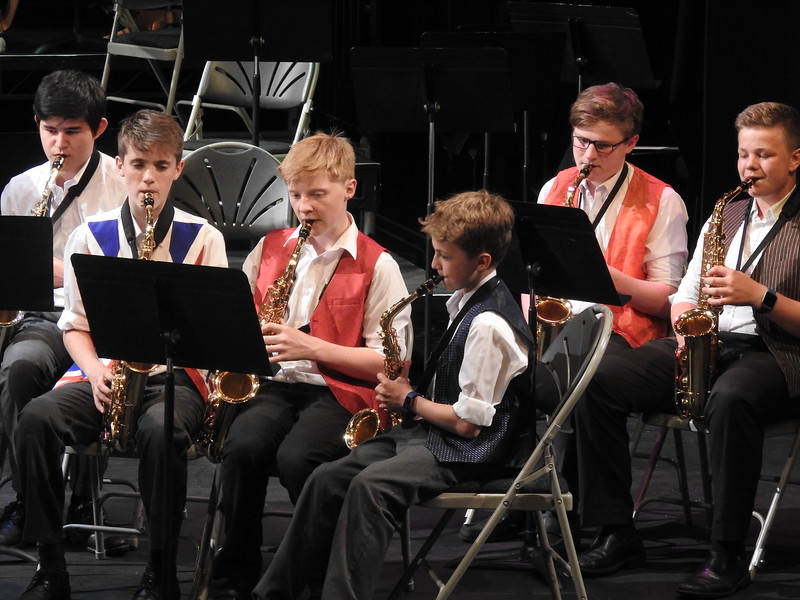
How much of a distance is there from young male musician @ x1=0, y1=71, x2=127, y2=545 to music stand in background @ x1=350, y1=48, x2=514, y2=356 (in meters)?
0.99

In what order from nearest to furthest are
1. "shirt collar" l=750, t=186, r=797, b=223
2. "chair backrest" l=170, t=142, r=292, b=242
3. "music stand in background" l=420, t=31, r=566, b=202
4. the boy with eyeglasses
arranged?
"shirt collar" l=750, t=186, r=797, b=223 < the boy with eyeglasses < "chair backrest" l=170, t=142, r=292, b=242 < "music stand in background" l=420, t=31, r=566, b=202

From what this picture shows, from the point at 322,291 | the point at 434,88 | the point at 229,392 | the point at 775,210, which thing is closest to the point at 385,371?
the point at 322,291

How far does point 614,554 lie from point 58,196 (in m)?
2.24

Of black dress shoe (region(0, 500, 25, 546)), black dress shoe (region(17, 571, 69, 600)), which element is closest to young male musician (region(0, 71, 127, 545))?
black dress shoe (region(0, 500, 25, 546))

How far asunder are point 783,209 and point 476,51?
1.31 m

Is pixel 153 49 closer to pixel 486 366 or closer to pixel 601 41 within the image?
pixel 601 41

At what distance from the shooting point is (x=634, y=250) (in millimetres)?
4320

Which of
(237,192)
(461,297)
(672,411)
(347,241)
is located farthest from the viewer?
(237,192)

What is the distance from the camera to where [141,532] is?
4.13m

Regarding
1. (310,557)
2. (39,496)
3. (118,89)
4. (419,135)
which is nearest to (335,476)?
(310,557)

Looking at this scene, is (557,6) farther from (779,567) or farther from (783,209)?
(779,567)

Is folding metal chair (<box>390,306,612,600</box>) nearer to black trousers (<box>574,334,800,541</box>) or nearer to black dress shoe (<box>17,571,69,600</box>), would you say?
black trousers (<box>574,334,800,541</box>)

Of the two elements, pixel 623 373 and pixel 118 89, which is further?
pixel 118 89

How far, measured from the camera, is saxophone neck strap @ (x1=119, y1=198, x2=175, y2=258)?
4.00 metres
